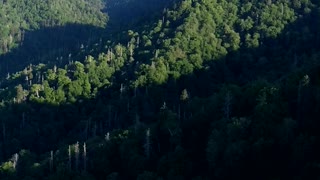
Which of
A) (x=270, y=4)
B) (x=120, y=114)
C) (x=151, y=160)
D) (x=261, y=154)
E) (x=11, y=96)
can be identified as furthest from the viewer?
(x=270, y=4)

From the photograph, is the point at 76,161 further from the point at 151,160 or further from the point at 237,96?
the point at 237,96

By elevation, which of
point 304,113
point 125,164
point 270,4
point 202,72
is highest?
point 270,4

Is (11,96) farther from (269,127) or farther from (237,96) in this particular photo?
(269,127)

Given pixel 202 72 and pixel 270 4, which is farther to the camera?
pixel 270 4

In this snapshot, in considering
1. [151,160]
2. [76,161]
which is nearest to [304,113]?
[151,160]

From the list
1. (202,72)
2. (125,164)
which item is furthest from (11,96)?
(125,164)

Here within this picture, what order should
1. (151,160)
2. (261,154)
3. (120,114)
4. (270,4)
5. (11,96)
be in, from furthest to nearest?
(270,4) → (11,96) → (120,114) → (151,160) → (261,154)

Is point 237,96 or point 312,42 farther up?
point 312,42
